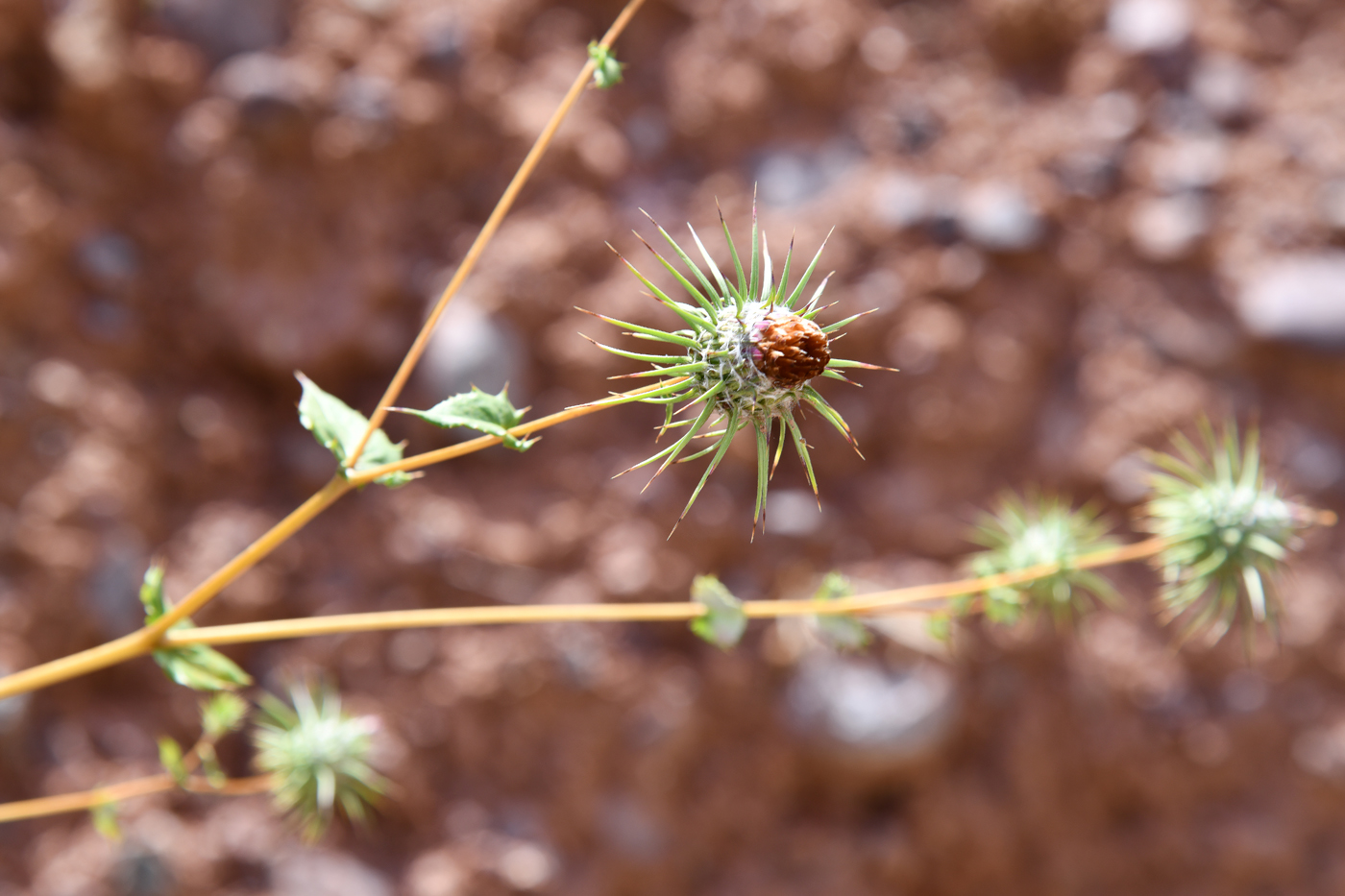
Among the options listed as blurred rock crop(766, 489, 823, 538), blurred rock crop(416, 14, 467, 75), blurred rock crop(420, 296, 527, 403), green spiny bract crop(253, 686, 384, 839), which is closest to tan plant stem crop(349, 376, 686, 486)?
green spiny bract crop(253, 686, 384, 839)

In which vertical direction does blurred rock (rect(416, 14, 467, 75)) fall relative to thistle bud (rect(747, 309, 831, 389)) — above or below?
above

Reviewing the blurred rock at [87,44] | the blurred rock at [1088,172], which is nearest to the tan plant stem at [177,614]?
the blurred rock at [87,44]

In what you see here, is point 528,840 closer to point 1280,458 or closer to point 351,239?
point 351,239

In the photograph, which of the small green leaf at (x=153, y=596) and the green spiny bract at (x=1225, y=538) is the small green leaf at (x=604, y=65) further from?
the green spiny bract at (x=1225, y=538)

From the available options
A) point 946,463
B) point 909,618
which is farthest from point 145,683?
point 946,463

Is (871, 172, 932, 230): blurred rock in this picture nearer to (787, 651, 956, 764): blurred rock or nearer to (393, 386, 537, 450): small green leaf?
(787, 651, 956, 764): blurred rock
